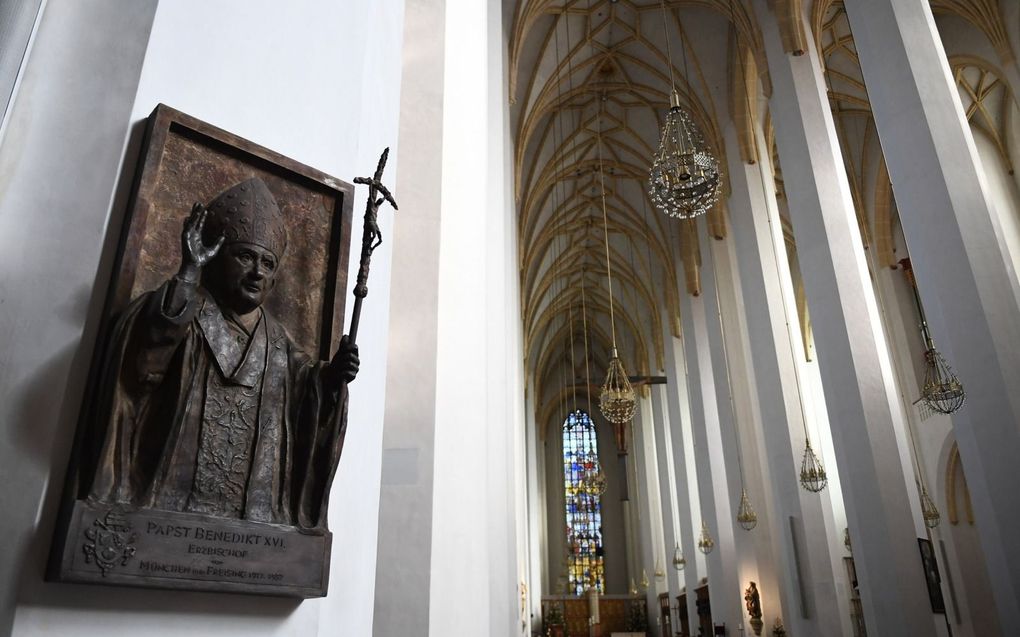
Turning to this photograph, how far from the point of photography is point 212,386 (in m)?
1.80

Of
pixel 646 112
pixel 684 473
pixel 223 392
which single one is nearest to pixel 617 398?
pixel 684 473

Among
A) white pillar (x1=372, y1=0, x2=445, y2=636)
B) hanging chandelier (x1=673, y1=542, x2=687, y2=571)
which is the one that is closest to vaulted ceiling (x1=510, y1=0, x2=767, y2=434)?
hanging chandelier (x1=673, y1=542, x2=687, y2=571)

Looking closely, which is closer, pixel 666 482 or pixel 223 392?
pixel 223 392

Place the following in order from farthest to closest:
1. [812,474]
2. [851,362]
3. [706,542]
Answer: [706,542] < [812,474] < [851,362]

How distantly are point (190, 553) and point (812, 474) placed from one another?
9024 mm

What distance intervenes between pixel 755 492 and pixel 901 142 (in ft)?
25.6

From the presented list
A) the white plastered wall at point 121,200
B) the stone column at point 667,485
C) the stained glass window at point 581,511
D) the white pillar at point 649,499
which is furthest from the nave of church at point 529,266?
the stained glass window at point 581,511

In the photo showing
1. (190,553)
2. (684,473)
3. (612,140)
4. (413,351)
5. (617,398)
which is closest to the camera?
(190,553)

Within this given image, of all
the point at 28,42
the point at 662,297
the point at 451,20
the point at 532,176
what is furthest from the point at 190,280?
the point at 662,297

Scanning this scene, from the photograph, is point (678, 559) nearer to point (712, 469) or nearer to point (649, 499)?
point (712, 469)

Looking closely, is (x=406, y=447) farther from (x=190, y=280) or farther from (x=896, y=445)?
(x=896, y=445)

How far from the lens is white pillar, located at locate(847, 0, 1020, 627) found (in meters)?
5.57

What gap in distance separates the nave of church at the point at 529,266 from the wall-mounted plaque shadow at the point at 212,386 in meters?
0.02

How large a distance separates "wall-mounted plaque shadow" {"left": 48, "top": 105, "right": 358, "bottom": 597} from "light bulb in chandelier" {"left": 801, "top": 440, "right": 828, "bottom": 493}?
8593 mm
